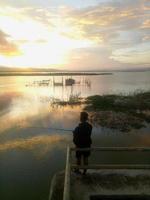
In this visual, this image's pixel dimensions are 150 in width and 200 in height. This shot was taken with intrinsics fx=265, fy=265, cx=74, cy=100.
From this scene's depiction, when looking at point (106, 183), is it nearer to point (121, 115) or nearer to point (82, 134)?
point (82, 134)

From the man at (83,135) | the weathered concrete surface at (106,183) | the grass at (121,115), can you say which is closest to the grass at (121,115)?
the grass at (121,115)

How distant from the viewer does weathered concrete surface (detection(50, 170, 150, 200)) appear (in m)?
6.93

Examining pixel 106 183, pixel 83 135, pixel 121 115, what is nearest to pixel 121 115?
pixel 121 115

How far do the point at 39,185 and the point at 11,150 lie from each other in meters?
4.99

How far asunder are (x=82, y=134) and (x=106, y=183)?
153cm

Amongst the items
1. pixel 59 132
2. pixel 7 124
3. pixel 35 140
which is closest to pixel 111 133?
pixel 59 132

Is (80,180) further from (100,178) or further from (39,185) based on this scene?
(39,185)

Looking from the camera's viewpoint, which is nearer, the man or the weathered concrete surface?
the weathered concrete surface

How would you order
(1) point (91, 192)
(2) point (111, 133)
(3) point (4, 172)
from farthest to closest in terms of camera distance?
(2) point (111, 133), (3) point (4, 172), (1) point (91, 192)

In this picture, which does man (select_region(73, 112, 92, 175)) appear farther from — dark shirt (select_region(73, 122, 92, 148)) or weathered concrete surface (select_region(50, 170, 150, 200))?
weathered concrete surface (select_region(50, 170, 150, 200))

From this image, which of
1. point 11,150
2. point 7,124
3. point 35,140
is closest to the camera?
point 11,150

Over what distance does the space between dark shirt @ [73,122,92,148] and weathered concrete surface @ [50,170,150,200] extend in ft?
2.97

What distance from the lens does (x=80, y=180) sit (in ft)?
24.4

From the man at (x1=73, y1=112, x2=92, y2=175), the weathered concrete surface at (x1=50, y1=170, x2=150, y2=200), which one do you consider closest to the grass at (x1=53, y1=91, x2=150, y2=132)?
the weathered concrete surface at (x1=50, y1=170, x2=150, y2=200)
